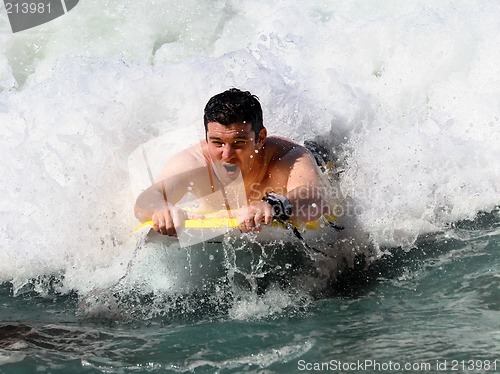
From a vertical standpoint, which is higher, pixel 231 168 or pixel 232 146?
pixel 232 146

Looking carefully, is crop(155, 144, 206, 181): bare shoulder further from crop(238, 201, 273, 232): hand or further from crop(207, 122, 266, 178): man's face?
crop(238, 201, 273, 232): hand

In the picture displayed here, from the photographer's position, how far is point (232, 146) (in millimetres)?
4641

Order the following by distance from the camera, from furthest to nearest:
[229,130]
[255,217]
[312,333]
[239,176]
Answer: [239,176]
[229,130]
[255,217]
[312,333]

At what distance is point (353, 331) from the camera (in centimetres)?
396

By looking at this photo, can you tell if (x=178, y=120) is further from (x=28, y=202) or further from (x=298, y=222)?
(x=298, y=222)

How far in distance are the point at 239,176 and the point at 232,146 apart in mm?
274

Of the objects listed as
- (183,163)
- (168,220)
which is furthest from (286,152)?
(168,220)

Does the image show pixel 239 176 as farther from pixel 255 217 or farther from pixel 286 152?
pixel 255 217

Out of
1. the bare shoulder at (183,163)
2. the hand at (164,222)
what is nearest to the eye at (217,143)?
the bare shoulder at (183,163)

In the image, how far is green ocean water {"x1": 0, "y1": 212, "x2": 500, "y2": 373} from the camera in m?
3.60

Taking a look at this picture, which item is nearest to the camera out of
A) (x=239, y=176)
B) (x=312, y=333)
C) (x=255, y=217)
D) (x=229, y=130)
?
(x=312, y=333)

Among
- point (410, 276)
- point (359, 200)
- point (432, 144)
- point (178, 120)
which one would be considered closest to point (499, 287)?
point (410, 276)

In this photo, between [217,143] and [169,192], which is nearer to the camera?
[217,143]

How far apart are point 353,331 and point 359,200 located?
181 centimetres
